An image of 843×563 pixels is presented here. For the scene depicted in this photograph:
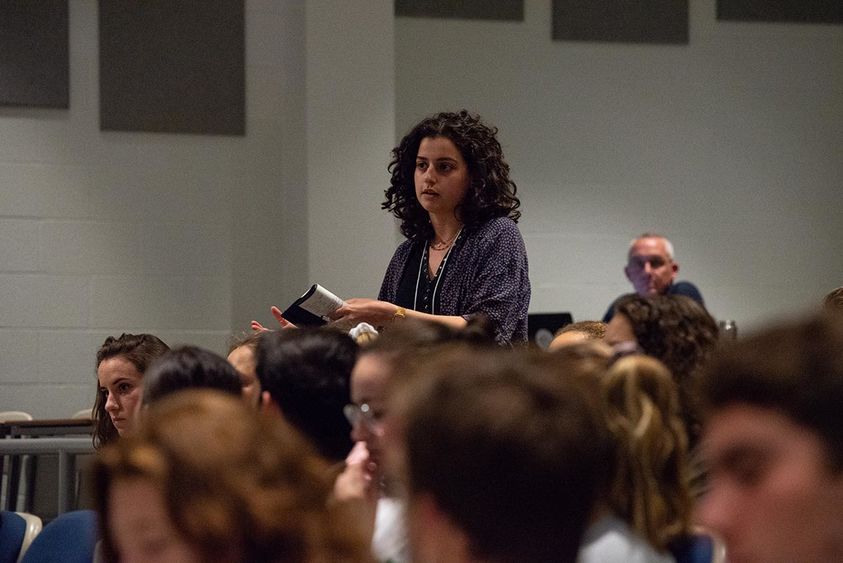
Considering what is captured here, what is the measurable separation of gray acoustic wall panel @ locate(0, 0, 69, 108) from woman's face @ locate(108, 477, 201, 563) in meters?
4.76

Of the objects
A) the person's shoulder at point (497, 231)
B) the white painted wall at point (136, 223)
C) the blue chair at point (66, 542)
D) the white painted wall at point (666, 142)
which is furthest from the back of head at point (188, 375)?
the white painted wall at point (666, 142)

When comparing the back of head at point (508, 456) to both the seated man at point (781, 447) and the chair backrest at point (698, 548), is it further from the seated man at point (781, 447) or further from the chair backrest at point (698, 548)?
the chair backrest at point (698, 548)

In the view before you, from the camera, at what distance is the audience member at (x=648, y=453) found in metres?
1.57

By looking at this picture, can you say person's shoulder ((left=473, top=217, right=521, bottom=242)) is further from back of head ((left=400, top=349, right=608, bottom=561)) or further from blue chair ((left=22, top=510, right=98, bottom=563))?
back of head ((left=400, top=349, right=608, bottom=561))

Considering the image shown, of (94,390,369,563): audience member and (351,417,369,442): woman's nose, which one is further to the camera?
(351,417,369,442): woman's nose

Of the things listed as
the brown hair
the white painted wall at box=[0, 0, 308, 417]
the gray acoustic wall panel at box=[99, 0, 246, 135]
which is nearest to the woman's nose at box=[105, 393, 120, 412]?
the brown hair

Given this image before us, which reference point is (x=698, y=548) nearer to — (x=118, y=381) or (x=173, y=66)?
(x=118, y=381)

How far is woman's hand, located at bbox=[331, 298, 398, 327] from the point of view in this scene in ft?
9.84

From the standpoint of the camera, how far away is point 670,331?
2.01 meters

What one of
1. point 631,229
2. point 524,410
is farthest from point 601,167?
point 524,410

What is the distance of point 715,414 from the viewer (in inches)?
40.8

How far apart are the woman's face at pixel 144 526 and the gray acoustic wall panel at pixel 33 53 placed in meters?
4.76

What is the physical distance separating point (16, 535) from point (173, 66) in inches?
134

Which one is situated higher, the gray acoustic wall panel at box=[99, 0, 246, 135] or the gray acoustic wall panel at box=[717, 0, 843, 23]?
the gray acoustic wall panel at box=[717, 0, 843, 23]
